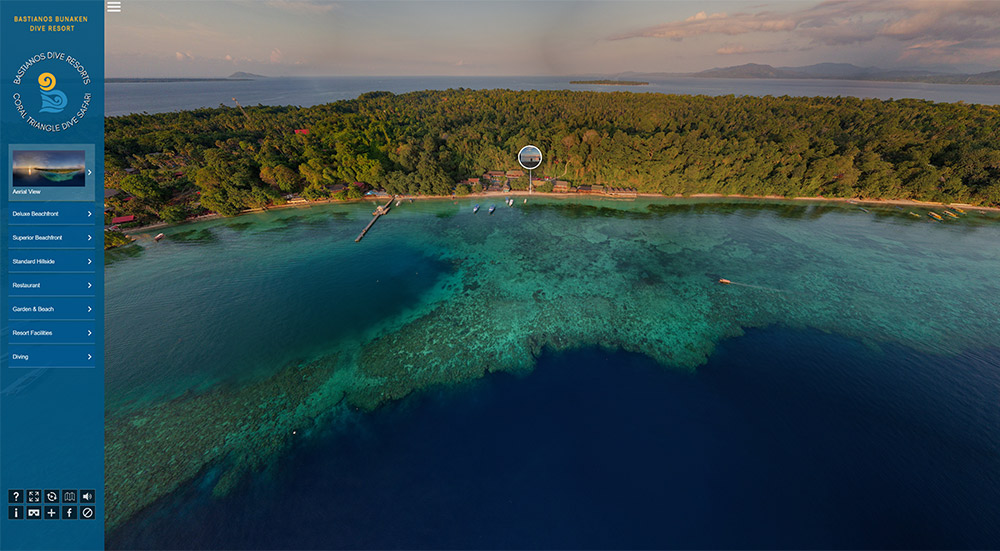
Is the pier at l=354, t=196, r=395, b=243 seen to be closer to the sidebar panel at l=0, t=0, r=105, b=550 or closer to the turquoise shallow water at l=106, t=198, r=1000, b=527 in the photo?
the turquoise shallow water at l=106, t=198, r=1000, b=527

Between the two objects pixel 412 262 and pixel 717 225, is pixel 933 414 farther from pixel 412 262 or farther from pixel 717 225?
pixel 412 262

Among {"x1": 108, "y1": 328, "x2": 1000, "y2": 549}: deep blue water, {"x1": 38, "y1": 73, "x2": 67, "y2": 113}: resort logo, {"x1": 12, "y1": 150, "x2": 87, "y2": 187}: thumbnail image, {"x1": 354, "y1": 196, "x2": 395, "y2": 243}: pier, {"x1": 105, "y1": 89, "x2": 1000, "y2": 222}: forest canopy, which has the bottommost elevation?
{"x1": 108, "y1": 328, "x2": 1000, "y2": 549}: deep blue water

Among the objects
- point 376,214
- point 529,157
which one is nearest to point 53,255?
point 376,214

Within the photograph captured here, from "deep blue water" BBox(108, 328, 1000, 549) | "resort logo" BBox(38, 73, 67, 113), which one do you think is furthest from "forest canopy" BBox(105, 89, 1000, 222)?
"deep blue water" BBox(108, 328, 1000, 549)

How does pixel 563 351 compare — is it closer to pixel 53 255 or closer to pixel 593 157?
pixel 53 255

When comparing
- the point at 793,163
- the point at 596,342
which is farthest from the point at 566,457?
the point at 793,163
